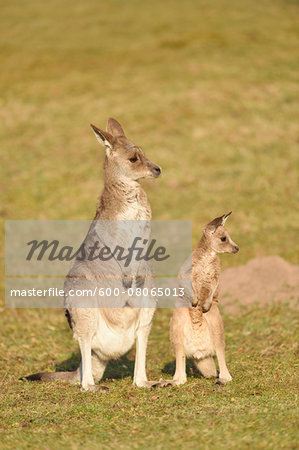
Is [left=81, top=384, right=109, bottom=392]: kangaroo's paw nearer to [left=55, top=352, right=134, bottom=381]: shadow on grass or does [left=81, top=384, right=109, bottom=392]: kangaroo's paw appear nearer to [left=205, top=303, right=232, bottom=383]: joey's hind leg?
[left=55, top=352, right=134, bottom=381]: shadow on grass

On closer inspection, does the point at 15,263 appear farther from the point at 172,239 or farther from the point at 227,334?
the point at 227,334

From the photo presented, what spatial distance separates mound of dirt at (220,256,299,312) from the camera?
1302 centimetres

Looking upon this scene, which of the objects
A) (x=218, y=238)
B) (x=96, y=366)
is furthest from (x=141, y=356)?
(x=218, y=238)

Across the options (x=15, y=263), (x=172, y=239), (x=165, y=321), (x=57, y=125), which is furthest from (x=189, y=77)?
→ (x=165, y=321)

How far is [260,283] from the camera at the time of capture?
13.8 meters

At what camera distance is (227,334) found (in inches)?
447

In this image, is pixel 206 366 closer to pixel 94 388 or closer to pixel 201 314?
pixel 201 314

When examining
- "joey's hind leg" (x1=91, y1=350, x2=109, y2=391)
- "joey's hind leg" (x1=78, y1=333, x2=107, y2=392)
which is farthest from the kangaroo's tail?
"joey's hind leg" (x1=78, y1=333, x2=107, y2=392)

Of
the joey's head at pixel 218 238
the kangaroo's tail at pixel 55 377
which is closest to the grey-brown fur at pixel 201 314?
the joey's head at pixel 218 238

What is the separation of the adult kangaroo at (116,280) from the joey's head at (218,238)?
0.81 m

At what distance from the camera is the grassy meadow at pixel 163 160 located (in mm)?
6508

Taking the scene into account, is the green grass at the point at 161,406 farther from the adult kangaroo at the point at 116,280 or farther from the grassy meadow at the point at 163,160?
the adult kangaroo at the point at 116,280

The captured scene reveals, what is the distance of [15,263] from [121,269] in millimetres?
8862

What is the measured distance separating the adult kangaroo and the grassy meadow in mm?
503
